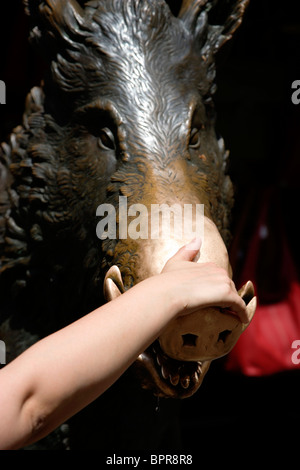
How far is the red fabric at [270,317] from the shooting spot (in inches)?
106

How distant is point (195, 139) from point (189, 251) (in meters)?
0.48

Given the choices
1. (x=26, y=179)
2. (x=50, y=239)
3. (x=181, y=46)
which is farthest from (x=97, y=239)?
(x=181, y=46)

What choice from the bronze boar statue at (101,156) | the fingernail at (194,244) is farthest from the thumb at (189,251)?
the bronze boar statue at (101,156)

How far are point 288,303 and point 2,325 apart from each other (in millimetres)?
1274

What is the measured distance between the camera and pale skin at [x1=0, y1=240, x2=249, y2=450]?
1181mm

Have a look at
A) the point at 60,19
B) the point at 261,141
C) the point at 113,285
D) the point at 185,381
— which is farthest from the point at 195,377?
the point at 261,141

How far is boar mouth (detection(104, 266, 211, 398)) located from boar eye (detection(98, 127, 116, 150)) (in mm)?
405

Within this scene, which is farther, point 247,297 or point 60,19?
point 60,19

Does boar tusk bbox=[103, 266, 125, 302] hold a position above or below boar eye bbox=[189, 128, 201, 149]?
below
